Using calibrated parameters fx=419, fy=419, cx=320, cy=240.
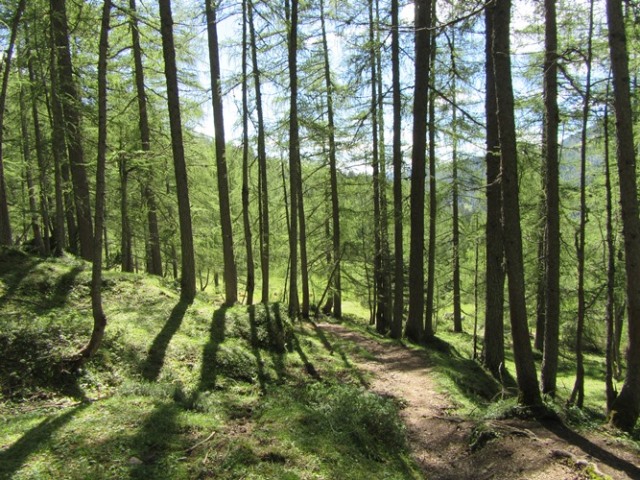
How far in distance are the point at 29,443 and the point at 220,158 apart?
29.2ft

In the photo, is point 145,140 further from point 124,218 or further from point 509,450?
point 509,450

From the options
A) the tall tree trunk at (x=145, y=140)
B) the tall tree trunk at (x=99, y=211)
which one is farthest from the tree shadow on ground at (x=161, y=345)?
the tall tree trunk at (x=145, y=140)

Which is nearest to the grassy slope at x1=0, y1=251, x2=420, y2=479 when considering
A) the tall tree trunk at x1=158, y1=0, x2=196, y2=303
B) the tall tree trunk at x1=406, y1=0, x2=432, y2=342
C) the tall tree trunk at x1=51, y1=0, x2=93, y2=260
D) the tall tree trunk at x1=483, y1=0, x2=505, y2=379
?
the tall tree trunk at x1=158, y1=0, x2=196, y2=303

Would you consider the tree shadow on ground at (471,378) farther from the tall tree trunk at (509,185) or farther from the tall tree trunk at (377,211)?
the tall tree trunk at (377,211)

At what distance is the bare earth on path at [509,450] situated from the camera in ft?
16.8

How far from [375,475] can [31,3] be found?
45.5 feet

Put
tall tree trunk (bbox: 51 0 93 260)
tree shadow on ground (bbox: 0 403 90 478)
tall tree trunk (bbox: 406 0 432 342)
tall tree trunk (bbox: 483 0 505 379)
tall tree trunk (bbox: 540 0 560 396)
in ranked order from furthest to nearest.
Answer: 1. tall tree trunk (bbox: 406 0 432 342)
2. tall tree trunk (bbox: 51 0 93 260)
3. tall tree trunk (bbox: 483 0 505 379)
4. tall tree trunk (bbox: 540 0 560 396)
5. tree shadow on ground (bbox: 0 403 90 478)

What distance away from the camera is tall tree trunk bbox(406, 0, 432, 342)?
36.9 ft

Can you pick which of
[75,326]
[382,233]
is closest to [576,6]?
[382,233]

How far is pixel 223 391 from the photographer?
7.45 meters

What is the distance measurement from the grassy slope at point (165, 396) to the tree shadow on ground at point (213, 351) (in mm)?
34

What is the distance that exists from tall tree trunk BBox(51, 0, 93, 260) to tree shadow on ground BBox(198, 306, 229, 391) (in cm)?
508

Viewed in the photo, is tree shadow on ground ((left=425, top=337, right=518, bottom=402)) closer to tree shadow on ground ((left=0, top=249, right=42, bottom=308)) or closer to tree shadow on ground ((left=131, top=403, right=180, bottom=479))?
tree shadow on ground ((left=131, top=403, right=180, bottom=479))

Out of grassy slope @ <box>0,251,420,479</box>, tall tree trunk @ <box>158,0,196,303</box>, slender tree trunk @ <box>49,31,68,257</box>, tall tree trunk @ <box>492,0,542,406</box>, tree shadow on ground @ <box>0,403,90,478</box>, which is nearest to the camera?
tree shadow on ground @ <box>0,403,90,478</box>
